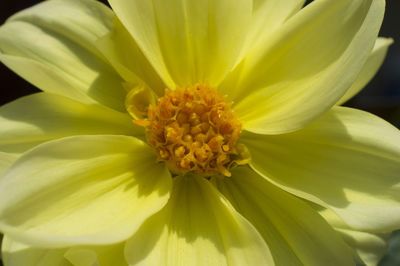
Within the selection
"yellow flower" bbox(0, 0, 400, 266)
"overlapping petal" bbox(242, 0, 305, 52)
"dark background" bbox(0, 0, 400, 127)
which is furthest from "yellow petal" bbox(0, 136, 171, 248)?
"dark background" bbox(0, 0, 400, 127)

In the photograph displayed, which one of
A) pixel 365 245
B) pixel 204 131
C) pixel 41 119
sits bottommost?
pixel 365 245

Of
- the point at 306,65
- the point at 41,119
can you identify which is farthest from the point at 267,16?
the point at 41,119

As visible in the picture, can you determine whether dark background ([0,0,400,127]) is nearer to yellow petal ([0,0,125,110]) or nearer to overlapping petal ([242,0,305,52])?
overlapping petal ([242,0,305,52])

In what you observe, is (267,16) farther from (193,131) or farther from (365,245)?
(365,245)

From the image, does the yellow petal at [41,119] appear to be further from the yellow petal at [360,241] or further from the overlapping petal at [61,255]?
the yellow petal at [360,241]

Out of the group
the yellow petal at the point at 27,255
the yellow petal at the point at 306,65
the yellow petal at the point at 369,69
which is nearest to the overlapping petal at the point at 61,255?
the yellow petal at the point at 27,255

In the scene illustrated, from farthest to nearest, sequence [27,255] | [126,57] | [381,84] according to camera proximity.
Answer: [381,84] < [126,57] < [27,255]

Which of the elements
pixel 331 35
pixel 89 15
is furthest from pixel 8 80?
pixel 331 35
